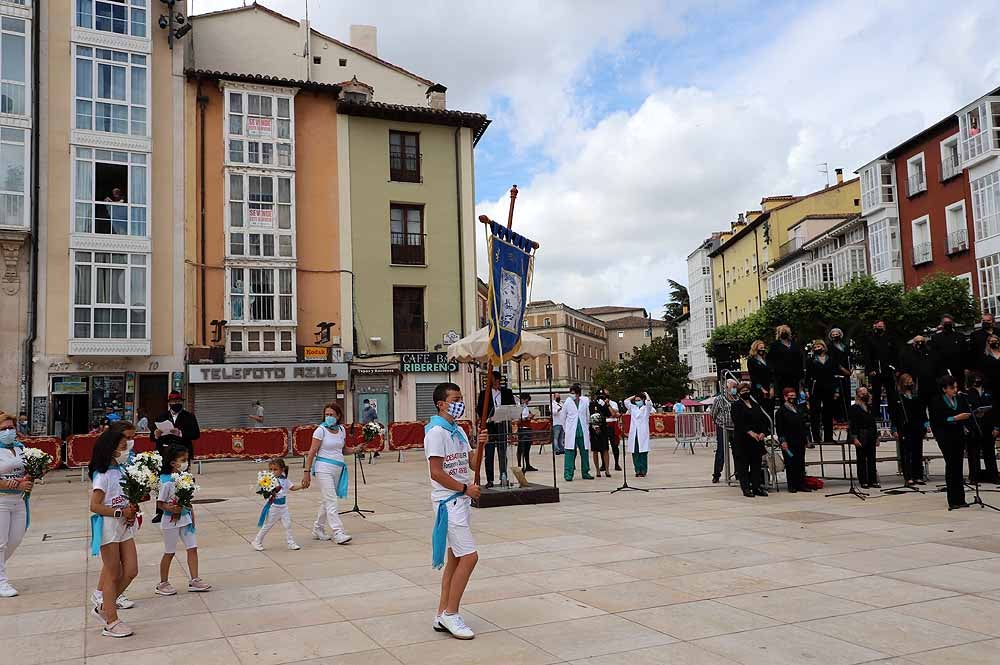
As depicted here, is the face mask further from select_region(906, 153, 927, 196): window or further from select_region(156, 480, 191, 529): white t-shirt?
select_region(906, 153, 927, 196): window

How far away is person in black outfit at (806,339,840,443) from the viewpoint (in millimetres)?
13141

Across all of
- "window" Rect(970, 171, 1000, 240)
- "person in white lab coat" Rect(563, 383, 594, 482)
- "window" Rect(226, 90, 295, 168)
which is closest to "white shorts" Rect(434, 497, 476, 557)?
"person in white lab coat" Rect(563, 383, 594, 482)

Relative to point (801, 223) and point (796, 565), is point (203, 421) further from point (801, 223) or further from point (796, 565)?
point (801, 223)

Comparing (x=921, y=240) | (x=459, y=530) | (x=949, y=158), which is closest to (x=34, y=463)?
(x=459, y=530)

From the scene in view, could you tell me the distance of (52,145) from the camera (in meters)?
29.3

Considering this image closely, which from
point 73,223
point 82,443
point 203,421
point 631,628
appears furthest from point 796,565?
point 73,223

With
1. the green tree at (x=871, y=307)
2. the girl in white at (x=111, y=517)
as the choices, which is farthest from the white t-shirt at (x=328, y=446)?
the green tree at (x=871, y=307)

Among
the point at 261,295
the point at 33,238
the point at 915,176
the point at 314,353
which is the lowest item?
the point at 314,353

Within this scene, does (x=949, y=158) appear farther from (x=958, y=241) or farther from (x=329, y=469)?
(x=329, y=469)

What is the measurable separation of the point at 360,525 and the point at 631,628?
6376mm

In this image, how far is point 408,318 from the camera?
116ft

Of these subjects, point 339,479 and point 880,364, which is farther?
point 880,364

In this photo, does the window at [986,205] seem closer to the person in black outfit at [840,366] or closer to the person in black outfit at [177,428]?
the person in black outfit at [840,366]

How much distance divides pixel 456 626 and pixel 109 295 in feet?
91.1
